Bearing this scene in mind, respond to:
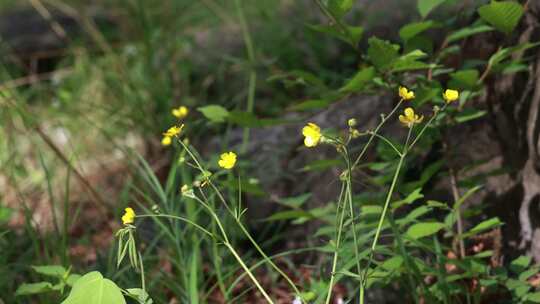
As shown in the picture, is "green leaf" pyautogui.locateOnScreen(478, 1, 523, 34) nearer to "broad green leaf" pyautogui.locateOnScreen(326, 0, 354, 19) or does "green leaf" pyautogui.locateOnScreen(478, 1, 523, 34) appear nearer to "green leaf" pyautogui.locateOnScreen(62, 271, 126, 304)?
"broad green leaf" pyautogui.locateOnScreen(326, 0, 354, 19)

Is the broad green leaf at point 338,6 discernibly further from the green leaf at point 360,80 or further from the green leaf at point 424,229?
the green leaf at point 424,229

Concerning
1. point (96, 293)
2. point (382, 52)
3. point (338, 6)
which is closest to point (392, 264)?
point (382, 52)

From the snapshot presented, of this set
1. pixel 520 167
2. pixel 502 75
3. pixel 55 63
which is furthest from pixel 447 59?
pixel 55 63

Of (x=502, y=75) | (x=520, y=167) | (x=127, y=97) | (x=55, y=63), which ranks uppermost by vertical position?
(x=502, y=75)

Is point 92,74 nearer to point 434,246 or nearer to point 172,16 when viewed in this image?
point 172,16

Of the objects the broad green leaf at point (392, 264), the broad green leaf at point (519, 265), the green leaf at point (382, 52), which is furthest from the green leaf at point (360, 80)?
the broad green leaf at point (519, 265)
